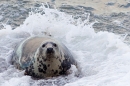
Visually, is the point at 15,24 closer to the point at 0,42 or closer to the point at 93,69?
the point at 0,42

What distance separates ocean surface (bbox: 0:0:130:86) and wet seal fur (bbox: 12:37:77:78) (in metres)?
0.14

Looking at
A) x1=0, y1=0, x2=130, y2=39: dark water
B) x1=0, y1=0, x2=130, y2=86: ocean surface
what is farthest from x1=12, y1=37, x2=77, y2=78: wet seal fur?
x1=0, y1=0, x2=130, y2=39: dark water

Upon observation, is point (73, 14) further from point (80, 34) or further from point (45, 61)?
point (45, 61)

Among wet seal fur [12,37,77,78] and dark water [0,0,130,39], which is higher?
dark water [0,0,130,39]

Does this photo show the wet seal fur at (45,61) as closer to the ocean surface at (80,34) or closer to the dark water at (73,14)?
the ocean surface at (80,34)

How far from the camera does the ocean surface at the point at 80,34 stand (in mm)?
5746

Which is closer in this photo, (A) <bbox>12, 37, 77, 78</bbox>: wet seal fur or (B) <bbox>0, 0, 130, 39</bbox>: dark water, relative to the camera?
(A) <bbox>12, 37, 77, 78</bbox>: wet seal fur

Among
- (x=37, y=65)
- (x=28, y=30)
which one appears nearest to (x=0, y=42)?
(x=28, y=30)

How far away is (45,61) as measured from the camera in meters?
5.81

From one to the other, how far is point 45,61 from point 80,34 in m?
2.79

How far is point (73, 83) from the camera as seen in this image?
551 centimetres

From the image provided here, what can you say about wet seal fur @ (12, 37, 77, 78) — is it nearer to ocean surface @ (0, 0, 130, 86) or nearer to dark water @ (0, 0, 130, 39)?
ocean surface @ (0, 0, 130, 86)

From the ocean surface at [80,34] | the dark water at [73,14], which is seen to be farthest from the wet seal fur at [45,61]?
the dark water at [73,14]

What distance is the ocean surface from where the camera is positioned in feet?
18.9
